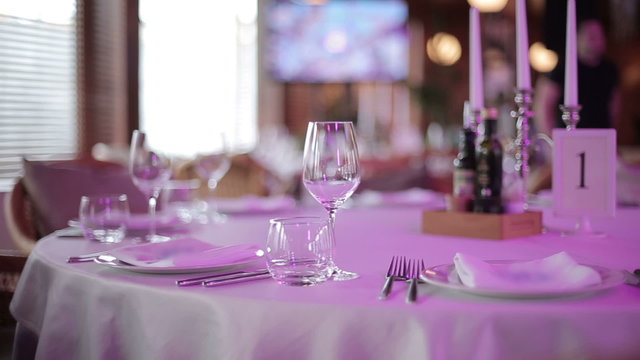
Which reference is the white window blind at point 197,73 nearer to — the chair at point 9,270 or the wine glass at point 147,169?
the chair at point 9,270

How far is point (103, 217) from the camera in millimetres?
1479

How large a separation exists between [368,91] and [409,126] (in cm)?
73

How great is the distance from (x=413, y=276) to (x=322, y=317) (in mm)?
198

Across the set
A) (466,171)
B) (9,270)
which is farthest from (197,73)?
(466,171)

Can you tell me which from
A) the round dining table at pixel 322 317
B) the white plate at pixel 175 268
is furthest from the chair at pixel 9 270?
the white plate at pixel 175 268

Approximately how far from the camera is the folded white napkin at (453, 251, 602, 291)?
932mm

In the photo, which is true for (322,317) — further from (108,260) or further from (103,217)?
(103,217)

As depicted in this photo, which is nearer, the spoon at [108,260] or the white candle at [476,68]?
the spoon at [108,260]

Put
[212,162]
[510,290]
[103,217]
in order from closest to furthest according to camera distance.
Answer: [510,290]
[103,217]
[212,162]

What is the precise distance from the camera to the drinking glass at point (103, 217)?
145 centimetres

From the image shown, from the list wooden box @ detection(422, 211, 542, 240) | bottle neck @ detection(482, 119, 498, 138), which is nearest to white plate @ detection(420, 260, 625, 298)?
wooden box @ detection(422, 211, 542, 240)

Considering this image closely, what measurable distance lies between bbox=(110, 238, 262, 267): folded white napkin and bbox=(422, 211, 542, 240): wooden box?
52 centimetres

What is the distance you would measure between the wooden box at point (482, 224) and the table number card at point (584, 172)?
0.26 feet

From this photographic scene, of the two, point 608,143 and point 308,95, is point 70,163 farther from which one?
point 308,95
